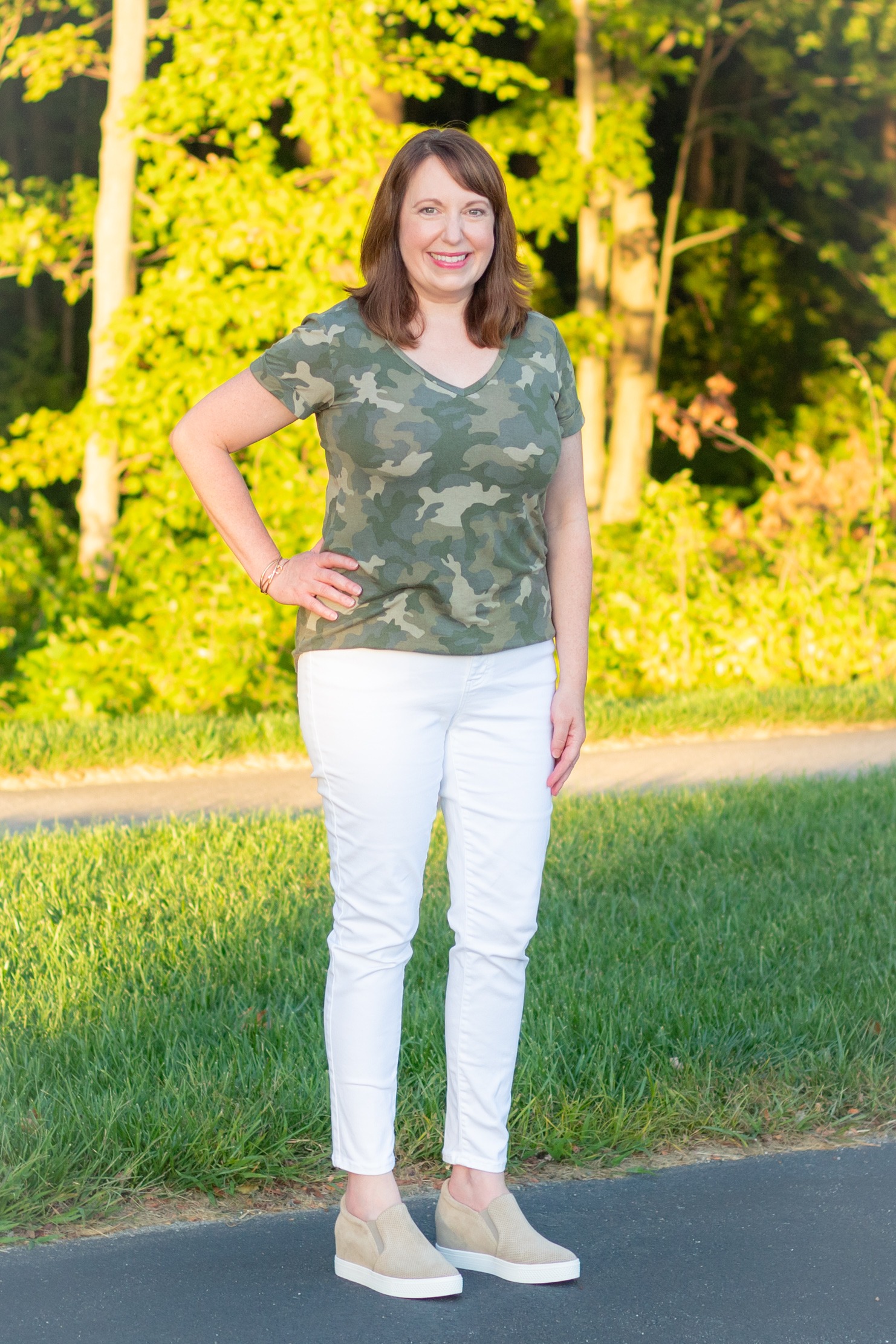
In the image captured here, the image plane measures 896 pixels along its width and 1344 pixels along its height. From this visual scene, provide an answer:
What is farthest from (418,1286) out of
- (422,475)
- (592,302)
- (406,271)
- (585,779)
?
(592,302)

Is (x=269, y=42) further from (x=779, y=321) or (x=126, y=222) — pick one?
(x=779, y=321)

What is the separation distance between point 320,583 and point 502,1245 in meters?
1.27

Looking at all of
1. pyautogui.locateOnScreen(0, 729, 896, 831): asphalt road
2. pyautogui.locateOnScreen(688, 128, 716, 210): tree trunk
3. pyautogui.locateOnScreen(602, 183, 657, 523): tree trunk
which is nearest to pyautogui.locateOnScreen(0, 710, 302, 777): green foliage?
A: pyautogui.locateOnScreen(0, 729, 896, 831): asphalt road

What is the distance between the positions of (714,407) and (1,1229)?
836 cm

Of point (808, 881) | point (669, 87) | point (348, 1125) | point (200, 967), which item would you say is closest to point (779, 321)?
point (669, 87)

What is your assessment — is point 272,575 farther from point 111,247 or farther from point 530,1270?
point 111,247

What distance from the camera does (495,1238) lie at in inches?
113

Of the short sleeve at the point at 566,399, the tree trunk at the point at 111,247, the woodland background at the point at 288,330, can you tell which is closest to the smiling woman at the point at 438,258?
the short sleeve at the point at 566,399

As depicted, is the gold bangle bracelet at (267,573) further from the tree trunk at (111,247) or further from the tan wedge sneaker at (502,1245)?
the tree trunk at (111,247)

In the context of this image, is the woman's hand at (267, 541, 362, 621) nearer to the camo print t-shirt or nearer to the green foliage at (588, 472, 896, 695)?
the camo print t-shirt

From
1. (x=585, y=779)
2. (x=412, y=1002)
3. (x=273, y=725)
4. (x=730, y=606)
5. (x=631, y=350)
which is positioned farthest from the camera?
(x=631, y=350)

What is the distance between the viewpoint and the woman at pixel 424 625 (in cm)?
263

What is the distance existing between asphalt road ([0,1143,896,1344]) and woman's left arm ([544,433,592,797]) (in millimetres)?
924

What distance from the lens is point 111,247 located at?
31.9 feet
